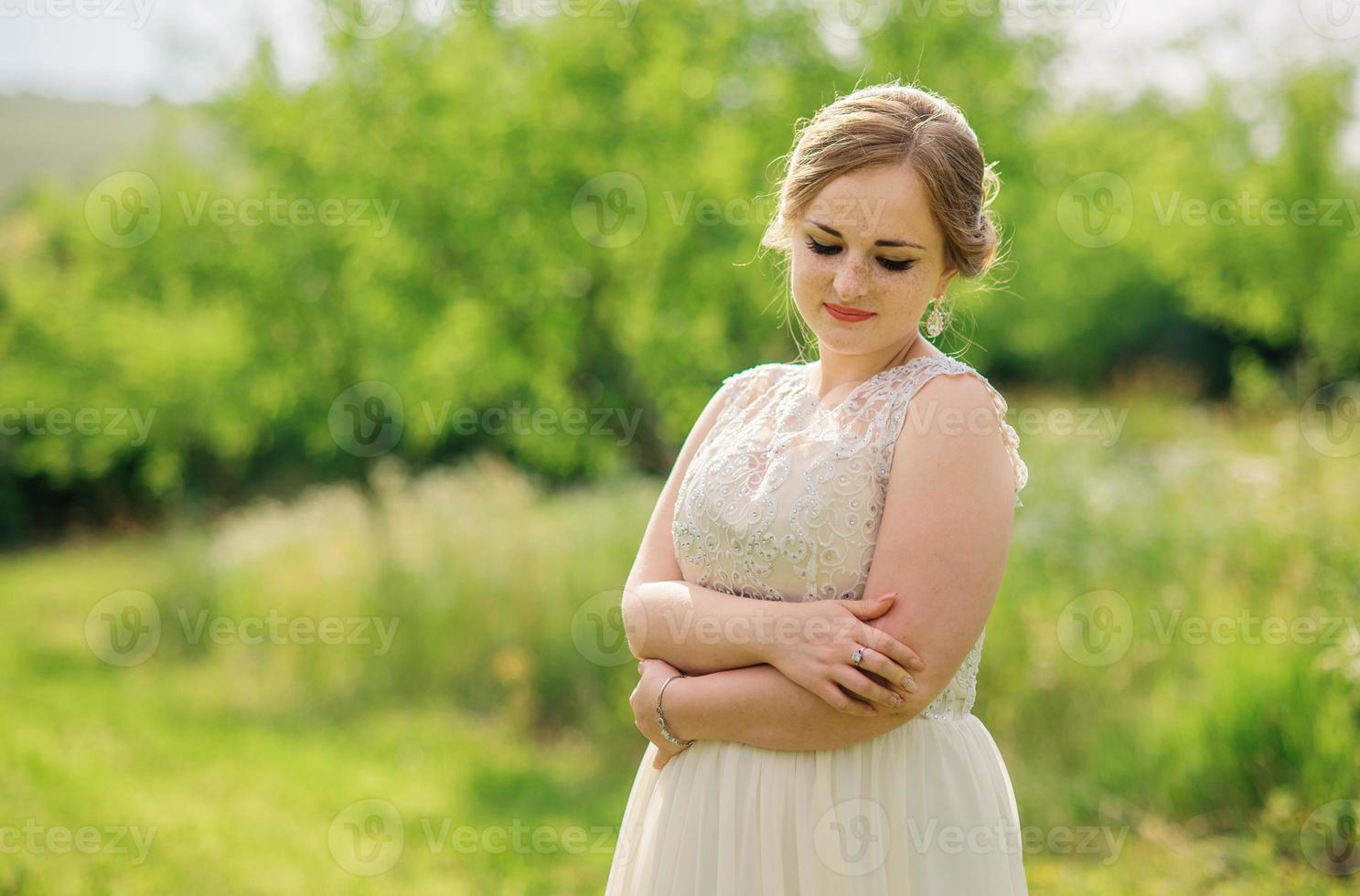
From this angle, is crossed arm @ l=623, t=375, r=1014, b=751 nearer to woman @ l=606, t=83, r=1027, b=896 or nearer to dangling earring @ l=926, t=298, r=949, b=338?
woman @ l=606, t=83, r=1027, b=896

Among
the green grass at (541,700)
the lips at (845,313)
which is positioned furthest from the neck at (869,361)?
the green grass at (541,700)

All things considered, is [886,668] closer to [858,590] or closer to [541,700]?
[858,590]

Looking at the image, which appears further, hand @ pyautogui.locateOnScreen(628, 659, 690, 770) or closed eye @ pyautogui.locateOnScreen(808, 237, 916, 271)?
hand @ pyautogui.locateOnScreen(628, 659, 690, 770)

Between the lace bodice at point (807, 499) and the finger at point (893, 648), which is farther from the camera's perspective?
the lace bodice at point (807, 499)

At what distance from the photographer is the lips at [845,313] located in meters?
2.24

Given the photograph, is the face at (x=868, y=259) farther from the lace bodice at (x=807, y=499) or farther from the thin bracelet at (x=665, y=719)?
the thin bracelet at (x=665, y=719)

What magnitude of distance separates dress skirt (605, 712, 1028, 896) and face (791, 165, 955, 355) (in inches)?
34.1

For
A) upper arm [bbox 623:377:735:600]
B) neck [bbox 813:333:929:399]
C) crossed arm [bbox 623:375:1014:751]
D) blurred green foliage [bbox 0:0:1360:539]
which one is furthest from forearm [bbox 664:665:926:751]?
blurred green foliage [bbox 0:0:1360:539]

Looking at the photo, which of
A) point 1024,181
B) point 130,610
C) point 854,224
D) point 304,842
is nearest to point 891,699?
point 854,224

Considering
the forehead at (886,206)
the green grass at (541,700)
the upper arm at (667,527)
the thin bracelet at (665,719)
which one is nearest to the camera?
the forehead at (886,206)

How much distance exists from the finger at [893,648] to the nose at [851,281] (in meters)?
0.69

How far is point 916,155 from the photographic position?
7.07 feet

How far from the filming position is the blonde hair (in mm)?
2162

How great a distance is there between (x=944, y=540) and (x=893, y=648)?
0.23m
